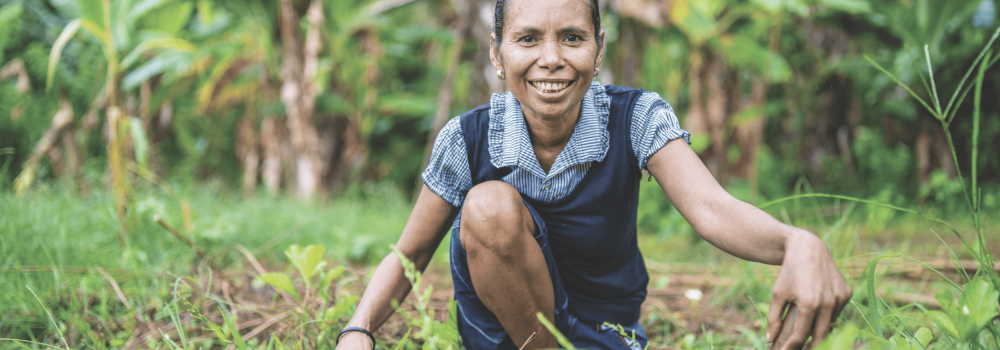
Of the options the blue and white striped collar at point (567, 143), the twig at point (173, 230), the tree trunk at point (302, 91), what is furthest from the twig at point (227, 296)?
the tree trunk at point (302, 91)

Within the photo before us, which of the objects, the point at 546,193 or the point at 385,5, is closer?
the point at 546,193

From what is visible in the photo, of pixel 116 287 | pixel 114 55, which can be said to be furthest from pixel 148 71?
pixel 116 287

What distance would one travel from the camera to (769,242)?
0.81 metres

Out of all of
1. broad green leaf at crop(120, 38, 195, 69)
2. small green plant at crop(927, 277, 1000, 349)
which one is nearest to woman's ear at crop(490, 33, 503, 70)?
small green plant at crop(927, 277, 1000, 349)

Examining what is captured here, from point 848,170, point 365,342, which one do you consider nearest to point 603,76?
point 848,170

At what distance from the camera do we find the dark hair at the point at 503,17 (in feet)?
3.73

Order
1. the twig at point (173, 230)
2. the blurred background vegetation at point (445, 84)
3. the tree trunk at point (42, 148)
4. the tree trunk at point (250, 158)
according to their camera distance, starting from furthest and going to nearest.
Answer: the tree trunk at point (250, 158) → the blurred background vegetation at point (445, 84) → the tree trunk at point (42, 148) → the twig at point (173, 230)

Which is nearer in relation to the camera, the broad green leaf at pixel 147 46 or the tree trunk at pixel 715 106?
the broad green leaf at pixel 147 46

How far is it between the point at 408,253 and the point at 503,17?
0.55 metres

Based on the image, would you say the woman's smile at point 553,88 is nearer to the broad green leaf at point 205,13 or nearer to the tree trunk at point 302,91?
the tree trunk at point 302,91

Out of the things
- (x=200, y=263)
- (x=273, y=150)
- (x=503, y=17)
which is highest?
(x=503, y=17)

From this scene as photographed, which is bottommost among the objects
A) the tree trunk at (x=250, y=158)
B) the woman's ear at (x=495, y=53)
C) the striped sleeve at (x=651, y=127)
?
the tree trunk at (x=250, y=158)

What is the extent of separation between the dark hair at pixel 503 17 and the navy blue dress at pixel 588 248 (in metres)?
0.17

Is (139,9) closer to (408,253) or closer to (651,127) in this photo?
(408,253)
